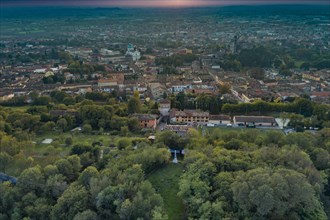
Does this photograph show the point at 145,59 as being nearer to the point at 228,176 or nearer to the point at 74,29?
the point at 228,176

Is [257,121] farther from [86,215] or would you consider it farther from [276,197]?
[86,215]

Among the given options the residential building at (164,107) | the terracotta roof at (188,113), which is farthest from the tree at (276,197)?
the residential building at (164,107)

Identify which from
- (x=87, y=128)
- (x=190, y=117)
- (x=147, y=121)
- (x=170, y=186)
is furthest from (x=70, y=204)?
(x=190, y=117)

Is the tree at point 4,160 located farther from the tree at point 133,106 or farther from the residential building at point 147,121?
the tree at point 133,106

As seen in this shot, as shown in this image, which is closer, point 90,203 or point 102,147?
point 90,203

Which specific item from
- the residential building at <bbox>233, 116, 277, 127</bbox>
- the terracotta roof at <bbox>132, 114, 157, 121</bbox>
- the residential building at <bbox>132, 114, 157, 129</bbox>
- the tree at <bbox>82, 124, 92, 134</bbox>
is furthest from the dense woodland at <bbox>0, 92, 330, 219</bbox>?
the residential building at <bbox>233, 116, 277, 127</bbox>

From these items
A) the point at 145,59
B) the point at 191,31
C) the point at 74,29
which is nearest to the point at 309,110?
the point at 145,59
